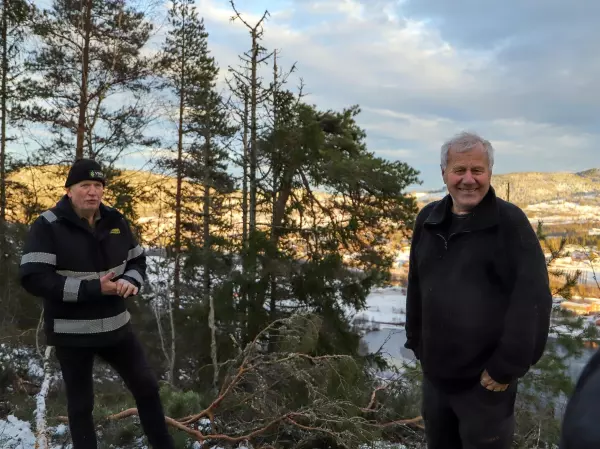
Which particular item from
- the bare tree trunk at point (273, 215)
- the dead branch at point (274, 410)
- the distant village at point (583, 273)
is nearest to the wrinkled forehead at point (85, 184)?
the dead branch at point (274, 410)

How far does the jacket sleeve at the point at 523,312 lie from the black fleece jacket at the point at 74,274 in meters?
1.81

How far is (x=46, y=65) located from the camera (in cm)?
1058

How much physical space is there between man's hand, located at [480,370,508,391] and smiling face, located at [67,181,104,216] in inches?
82.0

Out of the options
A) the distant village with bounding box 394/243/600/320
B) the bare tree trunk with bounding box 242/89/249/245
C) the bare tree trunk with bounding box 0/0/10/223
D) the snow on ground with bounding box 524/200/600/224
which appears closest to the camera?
the distant village with bounding box 394/243/600/320

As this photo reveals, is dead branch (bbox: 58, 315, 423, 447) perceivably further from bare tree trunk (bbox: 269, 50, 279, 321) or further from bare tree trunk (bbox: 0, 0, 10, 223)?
bare tree trunk (bbox: 0, 0, 10, 223)

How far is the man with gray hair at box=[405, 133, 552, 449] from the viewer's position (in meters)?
1.71

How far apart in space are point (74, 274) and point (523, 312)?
6.91 feet

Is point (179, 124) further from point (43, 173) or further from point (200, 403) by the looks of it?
point (200, 403)

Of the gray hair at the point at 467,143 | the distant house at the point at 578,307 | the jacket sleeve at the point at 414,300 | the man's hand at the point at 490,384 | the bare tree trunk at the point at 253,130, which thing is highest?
the bare tree trunk at the point at 253,130

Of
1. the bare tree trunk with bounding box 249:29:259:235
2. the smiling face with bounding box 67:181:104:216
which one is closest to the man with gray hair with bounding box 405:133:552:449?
the smiling face with bounding box 67:181:104:216

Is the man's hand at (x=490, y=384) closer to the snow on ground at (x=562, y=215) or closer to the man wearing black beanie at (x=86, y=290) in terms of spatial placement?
the man wearing black beanie at (x=86, y=290)

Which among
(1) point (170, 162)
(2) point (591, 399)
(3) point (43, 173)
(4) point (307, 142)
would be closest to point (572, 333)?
(4) point (307, 142)

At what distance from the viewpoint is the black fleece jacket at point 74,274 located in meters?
2.26

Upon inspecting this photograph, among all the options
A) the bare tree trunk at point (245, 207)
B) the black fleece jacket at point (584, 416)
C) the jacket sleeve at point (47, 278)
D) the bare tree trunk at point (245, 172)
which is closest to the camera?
the black fleece jacket at point (584, 416)
